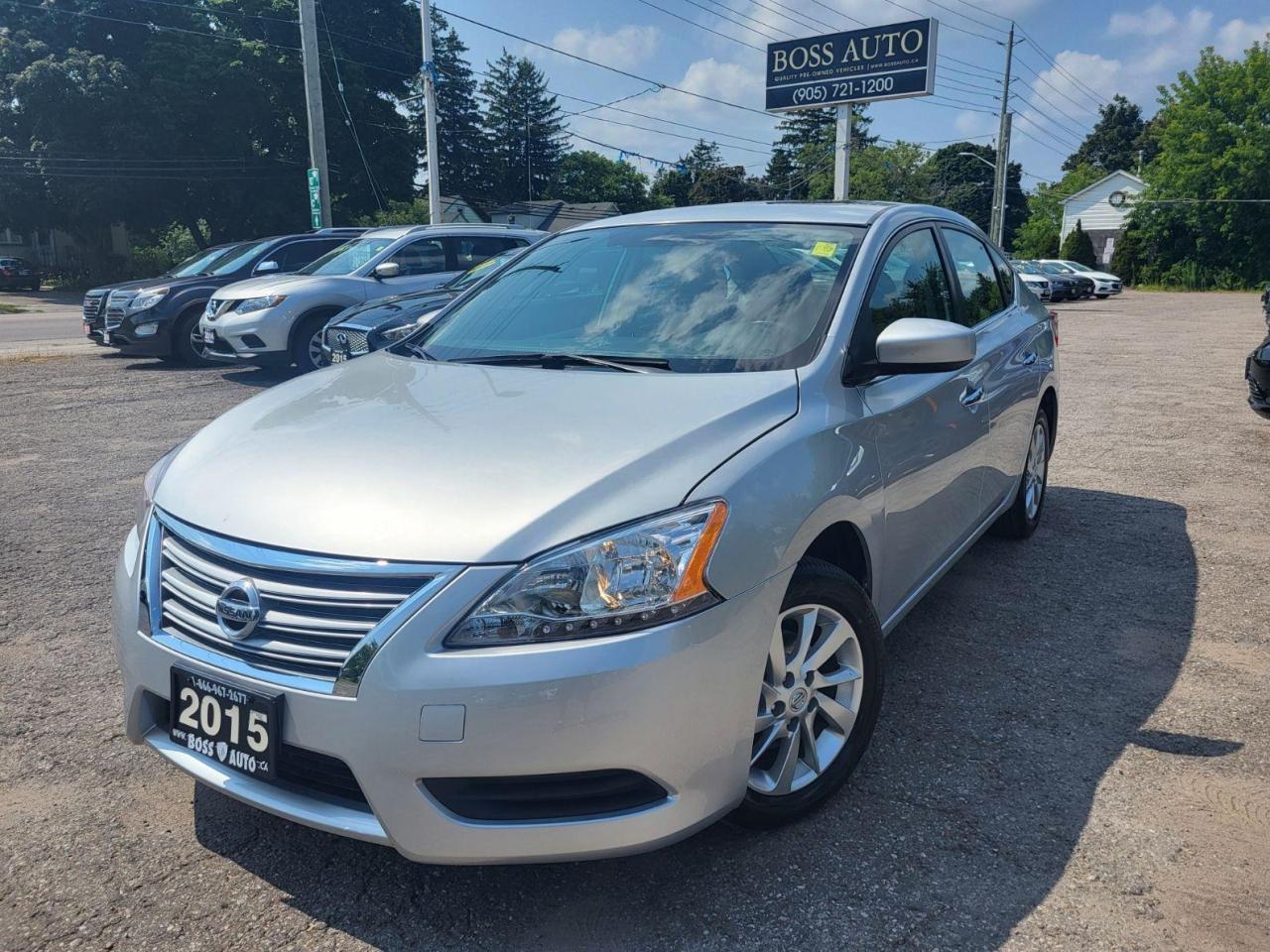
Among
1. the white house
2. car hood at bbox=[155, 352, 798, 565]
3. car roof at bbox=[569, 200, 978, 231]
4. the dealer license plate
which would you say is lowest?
the dealer license plate

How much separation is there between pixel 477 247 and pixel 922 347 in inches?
380

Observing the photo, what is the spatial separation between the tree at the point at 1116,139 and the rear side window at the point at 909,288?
10465 cm

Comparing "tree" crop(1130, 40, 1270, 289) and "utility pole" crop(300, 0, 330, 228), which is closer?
"utility pole" crop(300, 0, 330, 228)

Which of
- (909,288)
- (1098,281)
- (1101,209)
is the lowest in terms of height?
(909,288)

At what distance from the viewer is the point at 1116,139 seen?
97250 mm

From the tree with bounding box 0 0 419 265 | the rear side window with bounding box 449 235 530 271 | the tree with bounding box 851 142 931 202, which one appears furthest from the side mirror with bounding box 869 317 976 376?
the tree with bounding box 851 142 931 202

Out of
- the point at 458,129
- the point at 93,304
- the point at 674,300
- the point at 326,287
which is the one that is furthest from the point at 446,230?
the point at 458,129

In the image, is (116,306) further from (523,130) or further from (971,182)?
(971,182)

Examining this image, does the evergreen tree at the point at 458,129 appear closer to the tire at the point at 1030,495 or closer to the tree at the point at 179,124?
the tree at the point at 179,124

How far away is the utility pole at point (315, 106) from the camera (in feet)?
63.3

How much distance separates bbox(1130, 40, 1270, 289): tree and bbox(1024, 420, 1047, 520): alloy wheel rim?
154 ft

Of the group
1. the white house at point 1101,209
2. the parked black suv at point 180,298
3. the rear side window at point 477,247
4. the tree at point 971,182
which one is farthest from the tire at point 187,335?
the tree at point 971,182

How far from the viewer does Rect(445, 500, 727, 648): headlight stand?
2025 mm

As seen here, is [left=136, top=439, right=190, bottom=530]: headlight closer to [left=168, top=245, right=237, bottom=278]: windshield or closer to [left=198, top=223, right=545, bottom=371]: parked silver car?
[left=198, top=223, right=545, bottom=371]: parked silver car
